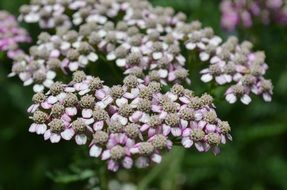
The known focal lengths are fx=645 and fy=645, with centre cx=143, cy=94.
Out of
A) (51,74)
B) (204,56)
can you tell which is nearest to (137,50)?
(204,56)

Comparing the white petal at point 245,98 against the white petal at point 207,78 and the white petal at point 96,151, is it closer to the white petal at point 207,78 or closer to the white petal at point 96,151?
the white petal at point 207,78

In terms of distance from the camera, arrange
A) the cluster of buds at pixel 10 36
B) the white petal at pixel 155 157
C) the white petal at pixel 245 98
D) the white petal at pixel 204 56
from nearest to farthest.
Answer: the white petal at pixel 155 157, the white petal at pixel 245 98, the white petal at pixel 204 56, the cluster of buds at pixel 10 36

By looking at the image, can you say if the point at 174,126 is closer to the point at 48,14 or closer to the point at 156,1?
the point at 48,14

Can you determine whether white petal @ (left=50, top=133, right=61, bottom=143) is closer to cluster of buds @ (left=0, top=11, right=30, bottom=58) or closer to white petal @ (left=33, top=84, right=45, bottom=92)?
white petal @ (left=33, top=84, right=45, bottom=92)

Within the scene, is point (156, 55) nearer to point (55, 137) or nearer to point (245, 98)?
point (245, 98)

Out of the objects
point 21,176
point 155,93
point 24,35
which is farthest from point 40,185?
point 155,93

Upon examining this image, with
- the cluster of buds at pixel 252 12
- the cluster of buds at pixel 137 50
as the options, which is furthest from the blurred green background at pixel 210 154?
the cluster of buds at pixel 137 50
